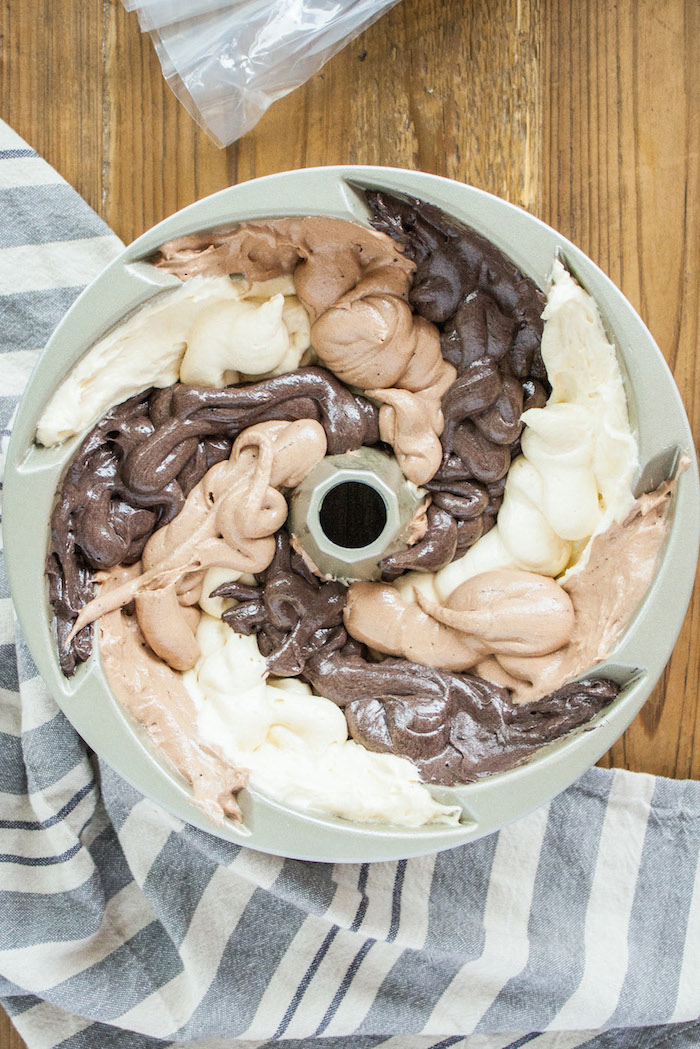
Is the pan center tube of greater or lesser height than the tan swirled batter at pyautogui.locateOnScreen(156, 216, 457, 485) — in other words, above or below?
below

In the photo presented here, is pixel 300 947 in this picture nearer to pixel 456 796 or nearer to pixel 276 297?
pixel 456 796

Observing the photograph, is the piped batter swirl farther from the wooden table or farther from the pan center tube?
the wooden table

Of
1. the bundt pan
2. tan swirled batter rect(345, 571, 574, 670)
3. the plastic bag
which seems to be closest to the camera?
the bundt pan

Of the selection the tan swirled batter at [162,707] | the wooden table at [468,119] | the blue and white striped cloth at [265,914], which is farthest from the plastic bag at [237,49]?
the tan swirled batter at [162,707]

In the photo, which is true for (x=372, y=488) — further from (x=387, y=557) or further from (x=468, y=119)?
(x=468, y=119)

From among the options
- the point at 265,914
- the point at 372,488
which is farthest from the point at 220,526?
the point at 265,914

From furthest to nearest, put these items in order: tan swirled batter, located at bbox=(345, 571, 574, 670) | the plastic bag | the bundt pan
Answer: the plastic bag, tan swirled batter, located at bbox=(345, 571, 574, 670), the bundt pan

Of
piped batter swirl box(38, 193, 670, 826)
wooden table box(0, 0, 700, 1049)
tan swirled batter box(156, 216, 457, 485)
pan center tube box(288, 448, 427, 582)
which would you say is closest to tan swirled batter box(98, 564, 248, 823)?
piped batter swirl box(38, 193, 670, 826)
